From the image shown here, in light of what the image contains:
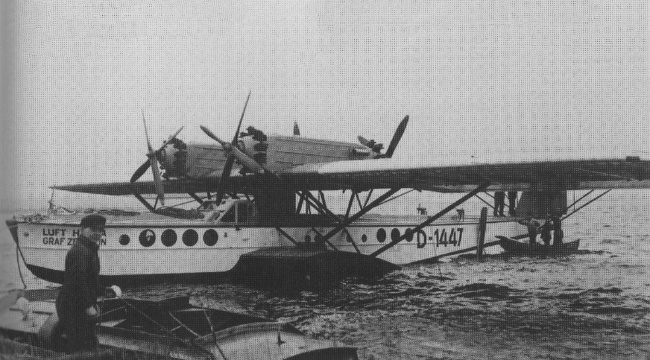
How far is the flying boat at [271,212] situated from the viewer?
13.6 metres

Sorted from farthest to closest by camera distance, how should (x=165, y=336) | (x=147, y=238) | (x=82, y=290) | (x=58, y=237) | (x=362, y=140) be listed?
(x=362, y=140) → (x=147, y=238) → (x=58, y=237) → (x=165, y=336) → (x=82, y=290)

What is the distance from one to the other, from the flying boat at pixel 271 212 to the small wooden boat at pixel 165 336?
239 inches

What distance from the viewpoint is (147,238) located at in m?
14.2

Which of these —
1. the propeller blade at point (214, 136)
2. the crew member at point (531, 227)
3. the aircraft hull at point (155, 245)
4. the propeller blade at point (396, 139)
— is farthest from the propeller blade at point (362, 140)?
the crew member at point (531, 227)

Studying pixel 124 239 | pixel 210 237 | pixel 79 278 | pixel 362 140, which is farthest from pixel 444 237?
pixel 79 278

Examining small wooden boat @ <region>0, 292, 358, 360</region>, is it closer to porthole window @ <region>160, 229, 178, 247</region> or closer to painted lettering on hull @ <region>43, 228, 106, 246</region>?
painted lettering on hull @ <region>43, 228, 106, 246</region>

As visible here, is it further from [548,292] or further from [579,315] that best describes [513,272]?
[579,315]

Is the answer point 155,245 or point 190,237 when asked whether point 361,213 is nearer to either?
point 190,237

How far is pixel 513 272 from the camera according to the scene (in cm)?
1939

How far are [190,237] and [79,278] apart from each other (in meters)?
8.80

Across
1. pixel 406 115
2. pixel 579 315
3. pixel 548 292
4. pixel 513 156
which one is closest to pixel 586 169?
pixel 513 156

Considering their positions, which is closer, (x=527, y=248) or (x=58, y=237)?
(x=58, y=237)

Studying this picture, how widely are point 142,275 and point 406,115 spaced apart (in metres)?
11.3

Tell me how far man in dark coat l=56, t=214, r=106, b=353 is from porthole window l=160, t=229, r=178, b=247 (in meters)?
8.29
